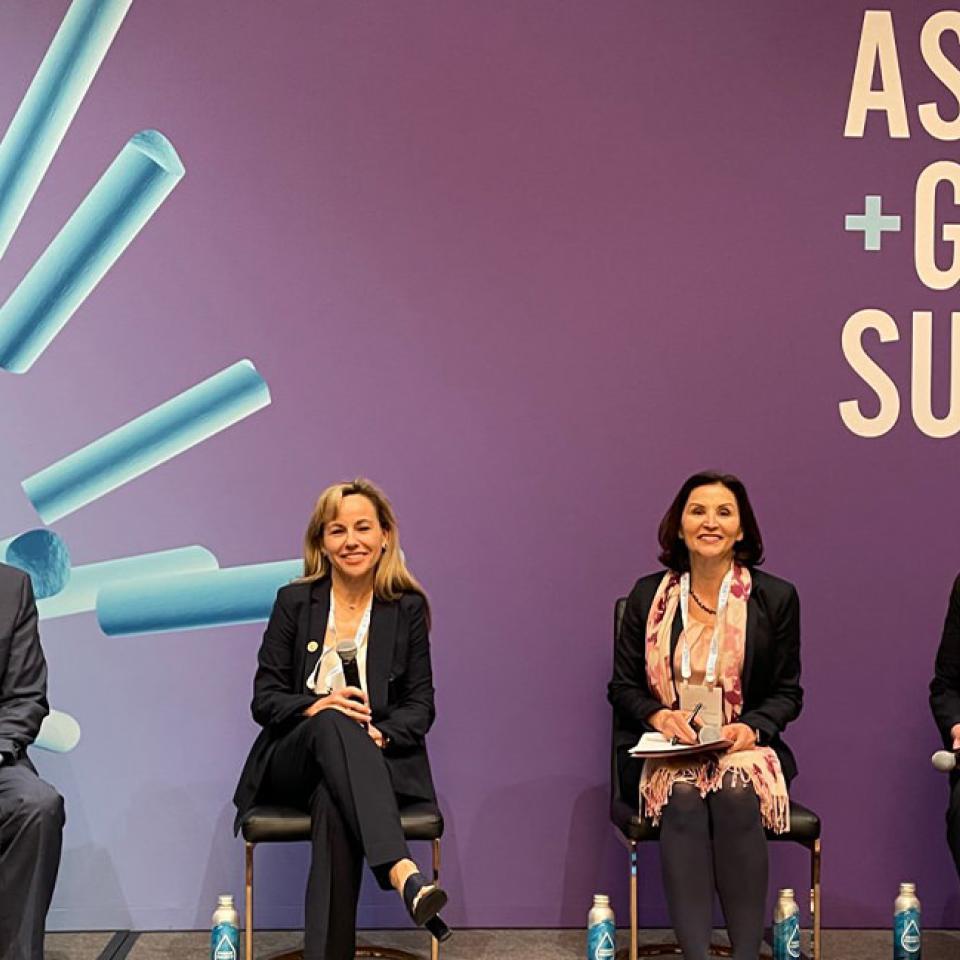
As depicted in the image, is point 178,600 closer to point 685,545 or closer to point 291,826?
point 291,826

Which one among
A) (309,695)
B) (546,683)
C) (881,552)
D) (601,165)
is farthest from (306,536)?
(881,552)

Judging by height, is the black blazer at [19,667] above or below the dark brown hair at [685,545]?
below

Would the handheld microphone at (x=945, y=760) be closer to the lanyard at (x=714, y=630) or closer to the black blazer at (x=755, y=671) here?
the black blazer at (x=755, y=671)

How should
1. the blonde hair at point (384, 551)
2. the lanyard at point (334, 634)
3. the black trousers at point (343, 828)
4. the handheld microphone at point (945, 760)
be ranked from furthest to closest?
the blonde hair at point (384, 551) → the lanyard at point (334, 634) → the handheld microphone at point (945, 760) → the black trousers at point (343, 828)

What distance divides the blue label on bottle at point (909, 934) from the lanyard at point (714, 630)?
0.83m

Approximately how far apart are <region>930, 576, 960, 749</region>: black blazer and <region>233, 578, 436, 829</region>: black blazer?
1371mm

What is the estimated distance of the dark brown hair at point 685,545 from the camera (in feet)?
13.4

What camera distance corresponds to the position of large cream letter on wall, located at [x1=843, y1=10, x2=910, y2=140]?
459 centimetres

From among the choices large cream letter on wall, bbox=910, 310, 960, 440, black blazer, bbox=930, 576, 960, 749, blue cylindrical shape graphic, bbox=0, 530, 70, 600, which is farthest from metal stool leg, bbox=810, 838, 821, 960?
blue cylindrical shape graphic, bbox=0, 530, 70, 600

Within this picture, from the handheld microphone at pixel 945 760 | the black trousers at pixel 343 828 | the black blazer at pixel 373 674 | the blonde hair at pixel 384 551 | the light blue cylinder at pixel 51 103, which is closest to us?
the black trousers at pixel 343 828

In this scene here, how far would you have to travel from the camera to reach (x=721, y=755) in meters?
3.85

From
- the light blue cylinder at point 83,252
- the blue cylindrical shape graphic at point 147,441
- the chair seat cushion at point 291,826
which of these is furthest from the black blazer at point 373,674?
the light blue cylinder at point 83,252

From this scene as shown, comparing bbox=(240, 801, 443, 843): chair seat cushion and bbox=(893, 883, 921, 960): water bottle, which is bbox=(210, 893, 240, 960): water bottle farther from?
bbox=(893, 883, 921, 960): water bottle

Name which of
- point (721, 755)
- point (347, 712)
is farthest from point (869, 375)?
point (347, 712)
